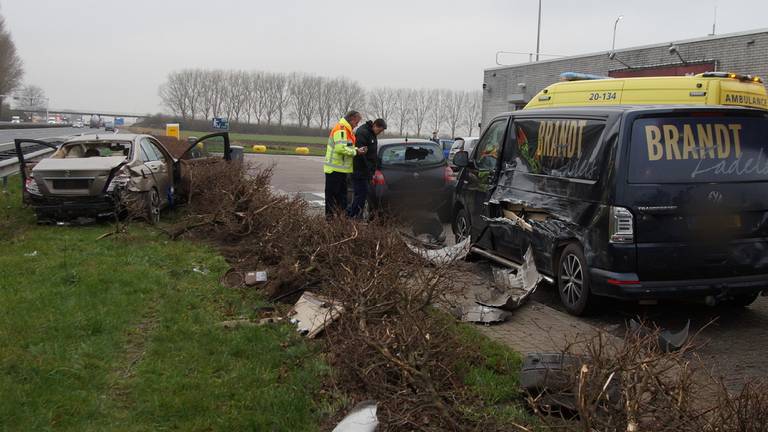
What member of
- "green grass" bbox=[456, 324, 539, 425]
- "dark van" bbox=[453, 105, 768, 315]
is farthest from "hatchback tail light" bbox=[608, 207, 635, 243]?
"green grass" bbox=[456, 324, 539, 425]

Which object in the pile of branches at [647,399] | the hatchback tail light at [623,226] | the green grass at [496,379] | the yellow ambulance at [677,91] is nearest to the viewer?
the pile of branches at [647,399]

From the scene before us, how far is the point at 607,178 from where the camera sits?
5801 mm

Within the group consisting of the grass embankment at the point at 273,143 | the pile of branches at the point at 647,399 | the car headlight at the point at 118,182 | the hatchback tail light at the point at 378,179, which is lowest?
the grass embankment at the point at 273,143

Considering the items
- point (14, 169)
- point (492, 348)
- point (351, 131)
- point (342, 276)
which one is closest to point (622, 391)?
point (492, 348)

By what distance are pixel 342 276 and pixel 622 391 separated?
273 centimetres

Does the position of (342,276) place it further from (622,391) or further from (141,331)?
(622,391)

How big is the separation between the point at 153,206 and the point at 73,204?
3.76ft

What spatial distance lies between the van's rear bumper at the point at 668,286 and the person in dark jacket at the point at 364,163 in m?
5.10

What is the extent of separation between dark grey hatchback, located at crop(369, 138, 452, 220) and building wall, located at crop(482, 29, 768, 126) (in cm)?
879

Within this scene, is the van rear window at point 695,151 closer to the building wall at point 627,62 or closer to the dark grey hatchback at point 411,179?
the dark grey hatchback at point 411,179

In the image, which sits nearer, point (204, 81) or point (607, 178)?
point (607, 178)

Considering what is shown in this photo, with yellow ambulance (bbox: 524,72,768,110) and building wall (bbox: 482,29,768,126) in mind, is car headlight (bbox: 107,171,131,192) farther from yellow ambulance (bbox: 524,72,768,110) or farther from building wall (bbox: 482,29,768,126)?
building wall (bbox: 482,29,768,126)

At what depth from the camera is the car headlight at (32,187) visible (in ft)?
33.7

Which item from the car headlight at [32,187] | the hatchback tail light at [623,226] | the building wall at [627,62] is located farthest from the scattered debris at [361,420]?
the building wall at [627,62]
